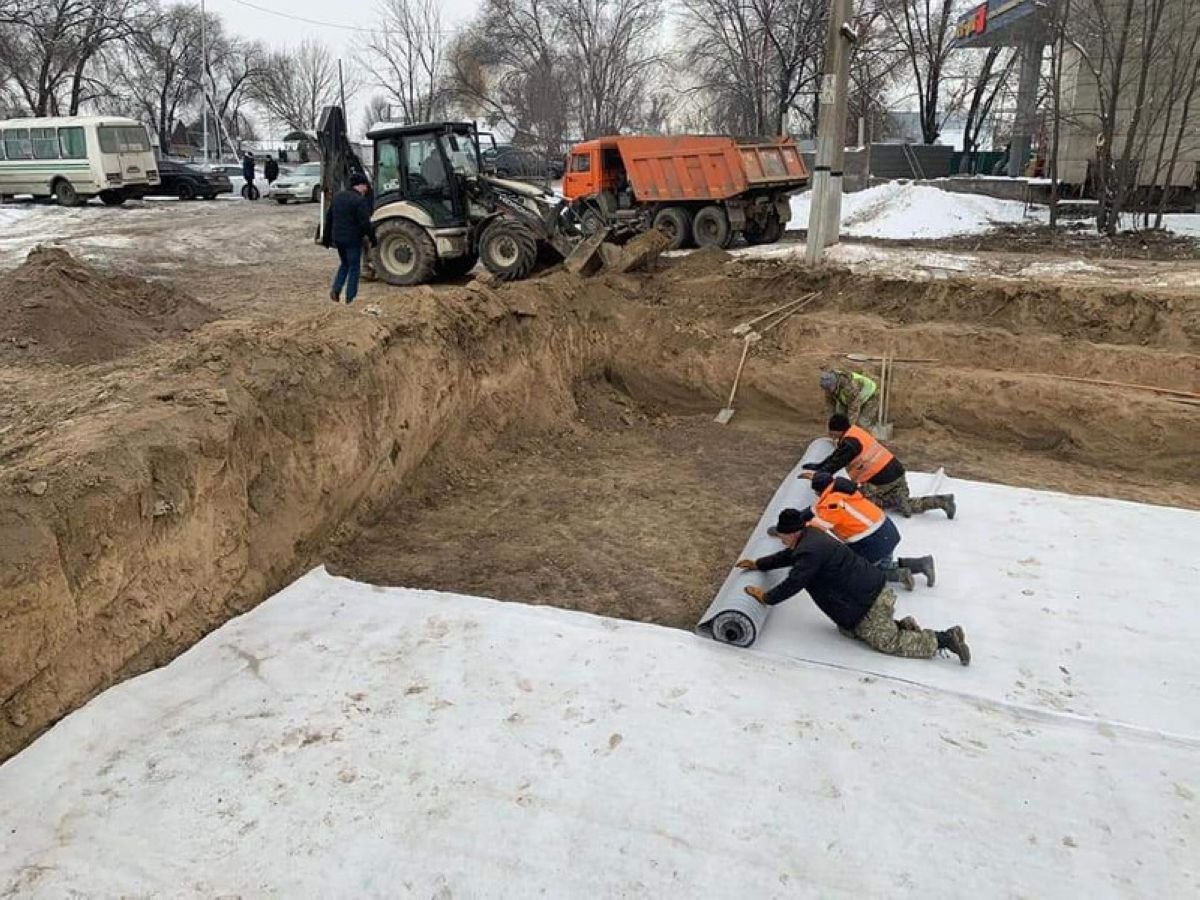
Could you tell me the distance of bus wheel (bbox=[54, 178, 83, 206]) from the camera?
2458 cm

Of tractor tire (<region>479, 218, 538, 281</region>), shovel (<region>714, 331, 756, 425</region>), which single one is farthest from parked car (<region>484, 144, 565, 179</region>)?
shovel (<region>714, 331, 756, 425</region>)

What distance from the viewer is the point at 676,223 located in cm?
1717

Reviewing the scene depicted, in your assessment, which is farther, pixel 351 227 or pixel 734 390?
pixel 351 227

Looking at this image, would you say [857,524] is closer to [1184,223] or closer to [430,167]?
[430,167]

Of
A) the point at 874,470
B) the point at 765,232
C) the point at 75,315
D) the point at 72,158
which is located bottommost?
the point at 874,470

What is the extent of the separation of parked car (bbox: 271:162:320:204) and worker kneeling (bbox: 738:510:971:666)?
2748 cm

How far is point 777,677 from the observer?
4531mm

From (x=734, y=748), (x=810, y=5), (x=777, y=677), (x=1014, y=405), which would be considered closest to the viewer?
(x=734, y=748)

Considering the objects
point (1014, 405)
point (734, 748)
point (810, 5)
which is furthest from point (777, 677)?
point (810, 5)

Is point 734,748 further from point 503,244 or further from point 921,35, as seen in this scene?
point 921,35

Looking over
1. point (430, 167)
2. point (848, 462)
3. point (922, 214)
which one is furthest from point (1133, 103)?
point (848, 462)

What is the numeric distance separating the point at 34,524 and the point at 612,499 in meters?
4.44

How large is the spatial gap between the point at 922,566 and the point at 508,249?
9.02 meters

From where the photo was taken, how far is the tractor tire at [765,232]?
1805 centimetres
